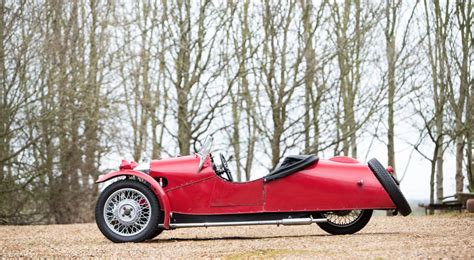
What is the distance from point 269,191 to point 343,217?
1080mm

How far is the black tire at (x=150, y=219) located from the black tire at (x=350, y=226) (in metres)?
1.91

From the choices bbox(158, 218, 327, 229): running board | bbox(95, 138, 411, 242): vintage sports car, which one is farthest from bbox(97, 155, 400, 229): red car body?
bbox(158, 218, 327, 229): running board

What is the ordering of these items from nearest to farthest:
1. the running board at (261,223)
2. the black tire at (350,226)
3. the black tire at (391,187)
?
the black tire at (391,187)
the running board at (261,223)
the black tire at (350,226)

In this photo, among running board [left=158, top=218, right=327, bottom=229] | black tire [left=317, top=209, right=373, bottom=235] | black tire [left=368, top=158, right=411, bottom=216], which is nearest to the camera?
black tire [left=368, top=158, right=411, bottom=216]

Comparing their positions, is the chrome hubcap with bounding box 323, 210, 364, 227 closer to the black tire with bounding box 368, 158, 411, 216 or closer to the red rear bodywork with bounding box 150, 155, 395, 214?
the red rear bodywork with bounding box 150, 155, 395, 214

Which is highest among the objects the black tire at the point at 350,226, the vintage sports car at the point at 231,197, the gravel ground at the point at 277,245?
the vintage sports car at the point at 231,197

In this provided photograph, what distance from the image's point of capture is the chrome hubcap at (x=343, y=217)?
10.2 meters

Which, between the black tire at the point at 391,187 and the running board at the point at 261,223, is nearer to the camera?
the black tire at the point at 391,187

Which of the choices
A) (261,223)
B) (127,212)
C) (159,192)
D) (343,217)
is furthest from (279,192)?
(127,212)

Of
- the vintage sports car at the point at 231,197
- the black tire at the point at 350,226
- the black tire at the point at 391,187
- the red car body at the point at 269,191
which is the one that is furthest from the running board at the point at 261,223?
the black tire at the point at 391,187

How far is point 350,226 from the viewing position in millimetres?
10219

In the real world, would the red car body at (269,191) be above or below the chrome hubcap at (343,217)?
above

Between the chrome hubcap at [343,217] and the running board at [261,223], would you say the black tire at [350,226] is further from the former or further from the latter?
the running board at [261,223]

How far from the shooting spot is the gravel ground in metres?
7.53
